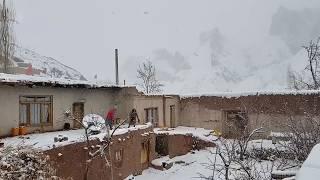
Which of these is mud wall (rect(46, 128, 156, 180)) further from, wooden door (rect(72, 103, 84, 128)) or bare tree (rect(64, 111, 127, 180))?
wooden door (rect(72, 103, 84, 128))

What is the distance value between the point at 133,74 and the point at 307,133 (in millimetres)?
58280

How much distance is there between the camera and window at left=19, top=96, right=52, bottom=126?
19.8 meters

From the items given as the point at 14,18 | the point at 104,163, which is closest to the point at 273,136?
the point at 104,163

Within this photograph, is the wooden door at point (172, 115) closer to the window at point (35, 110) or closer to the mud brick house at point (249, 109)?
the mud brick house at point (249, 109)

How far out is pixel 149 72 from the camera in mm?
54531

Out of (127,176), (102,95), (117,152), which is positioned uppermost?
(102,95)

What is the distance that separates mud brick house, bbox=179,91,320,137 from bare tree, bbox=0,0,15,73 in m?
15.0

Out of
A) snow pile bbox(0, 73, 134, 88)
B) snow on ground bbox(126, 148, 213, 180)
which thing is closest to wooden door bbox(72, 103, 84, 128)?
snow pile bbox(0, 73, 134, 88)

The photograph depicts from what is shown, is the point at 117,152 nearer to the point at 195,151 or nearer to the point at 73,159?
the point at 73,159

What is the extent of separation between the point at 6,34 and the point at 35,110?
13.9 meters

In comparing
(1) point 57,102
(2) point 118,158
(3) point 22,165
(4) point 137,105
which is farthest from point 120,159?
(3) point 22,165

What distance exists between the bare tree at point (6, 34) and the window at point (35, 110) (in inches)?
475

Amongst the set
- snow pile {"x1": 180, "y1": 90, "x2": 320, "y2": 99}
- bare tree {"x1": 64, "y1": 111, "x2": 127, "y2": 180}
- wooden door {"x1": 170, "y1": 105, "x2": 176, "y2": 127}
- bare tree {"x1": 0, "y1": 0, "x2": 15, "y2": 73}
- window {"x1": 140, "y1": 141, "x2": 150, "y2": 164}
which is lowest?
window {"x1": 140, "y1": 141, "x2": 150, "y2": 164}

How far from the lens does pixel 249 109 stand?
30.8 meters
